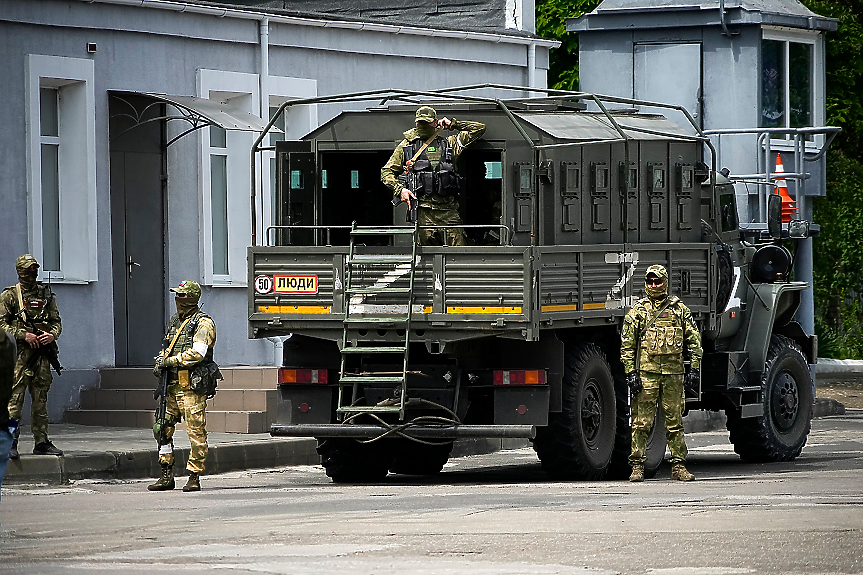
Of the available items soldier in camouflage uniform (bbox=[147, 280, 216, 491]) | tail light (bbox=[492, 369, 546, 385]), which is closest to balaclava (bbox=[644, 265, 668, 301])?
tail light (bbox=[492, 369, 546, 385])

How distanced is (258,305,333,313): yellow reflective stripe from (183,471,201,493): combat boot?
1600mm

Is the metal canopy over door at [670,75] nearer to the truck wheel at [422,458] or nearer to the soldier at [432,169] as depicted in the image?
the truck wheel at [422,458]

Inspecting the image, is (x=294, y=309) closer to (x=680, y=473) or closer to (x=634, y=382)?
(x=634, y=382)

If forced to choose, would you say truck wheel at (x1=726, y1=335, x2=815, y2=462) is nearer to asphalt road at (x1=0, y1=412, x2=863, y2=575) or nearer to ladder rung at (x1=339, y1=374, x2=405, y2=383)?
asphalt road at (x1=0, y1=412, x2=863, y2=575)

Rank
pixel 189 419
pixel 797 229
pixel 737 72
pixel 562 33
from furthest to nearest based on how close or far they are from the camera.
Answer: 1. pixel 562 33
2. pixel 737 72
3. pixel 797 229
4. pixel 189 419

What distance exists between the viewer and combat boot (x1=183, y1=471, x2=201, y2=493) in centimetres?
1492

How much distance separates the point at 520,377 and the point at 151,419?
6.05 metres

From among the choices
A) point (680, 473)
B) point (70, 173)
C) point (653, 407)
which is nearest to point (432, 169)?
point (653, 407)

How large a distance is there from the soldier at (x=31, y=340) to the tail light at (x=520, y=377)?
3.95 metres

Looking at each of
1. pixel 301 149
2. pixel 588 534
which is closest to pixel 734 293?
pixel 301 149

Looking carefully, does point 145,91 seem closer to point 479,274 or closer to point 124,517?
point 479,274

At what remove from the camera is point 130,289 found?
22.0 m

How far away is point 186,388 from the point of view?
15.1m

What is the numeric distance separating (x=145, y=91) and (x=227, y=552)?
40.1ft
